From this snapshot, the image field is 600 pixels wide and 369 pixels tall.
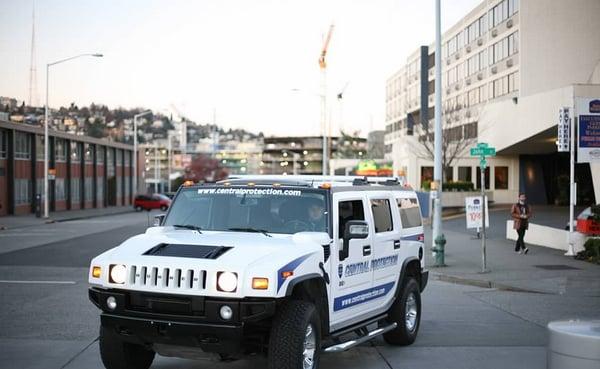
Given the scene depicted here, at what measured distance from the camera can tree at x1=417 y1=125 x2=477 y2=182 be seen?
2016 inches

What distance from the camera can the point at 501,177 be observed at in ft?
179

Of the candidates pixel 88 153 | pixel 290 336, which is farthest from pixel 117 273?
pixel 88 153

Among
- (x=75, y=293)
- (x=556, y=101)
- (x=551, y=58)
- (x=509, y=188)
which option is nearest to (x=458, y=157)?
(x=509, y=188)

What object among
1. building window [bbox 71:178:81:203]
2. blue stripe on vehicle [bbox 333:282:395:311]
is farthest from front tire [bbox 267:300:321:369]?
building window [bbox 71:178:81:203]

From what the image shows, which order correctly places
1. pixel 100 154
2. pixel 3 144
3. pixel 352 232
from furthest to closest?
pixel 100 154, pixel 3 144, pixel 352 232

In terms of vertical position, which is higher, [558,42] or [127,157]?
[558,42]

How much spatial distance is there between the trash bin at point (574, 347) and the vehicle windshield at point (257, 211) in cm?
261

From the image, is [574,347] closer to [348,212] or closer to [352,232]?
[352,232]

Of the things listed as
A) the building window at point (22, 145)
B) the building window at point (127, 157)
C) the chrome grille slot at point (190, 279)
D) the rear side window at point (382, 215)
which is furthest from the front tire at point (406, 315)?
the building window at point (127, 157)

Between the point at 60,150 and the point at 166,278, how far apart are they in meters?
60.6

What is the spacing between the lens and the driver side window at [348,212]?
785 cm

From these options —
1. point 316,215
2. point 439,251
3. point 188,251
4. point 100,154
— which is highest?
point 100,154

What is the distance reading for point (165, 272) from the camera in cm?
636

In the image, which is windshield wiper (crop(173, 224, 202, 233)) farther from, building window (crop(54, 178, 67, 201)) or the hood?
building window (crop(54, 178, 67, 201))
